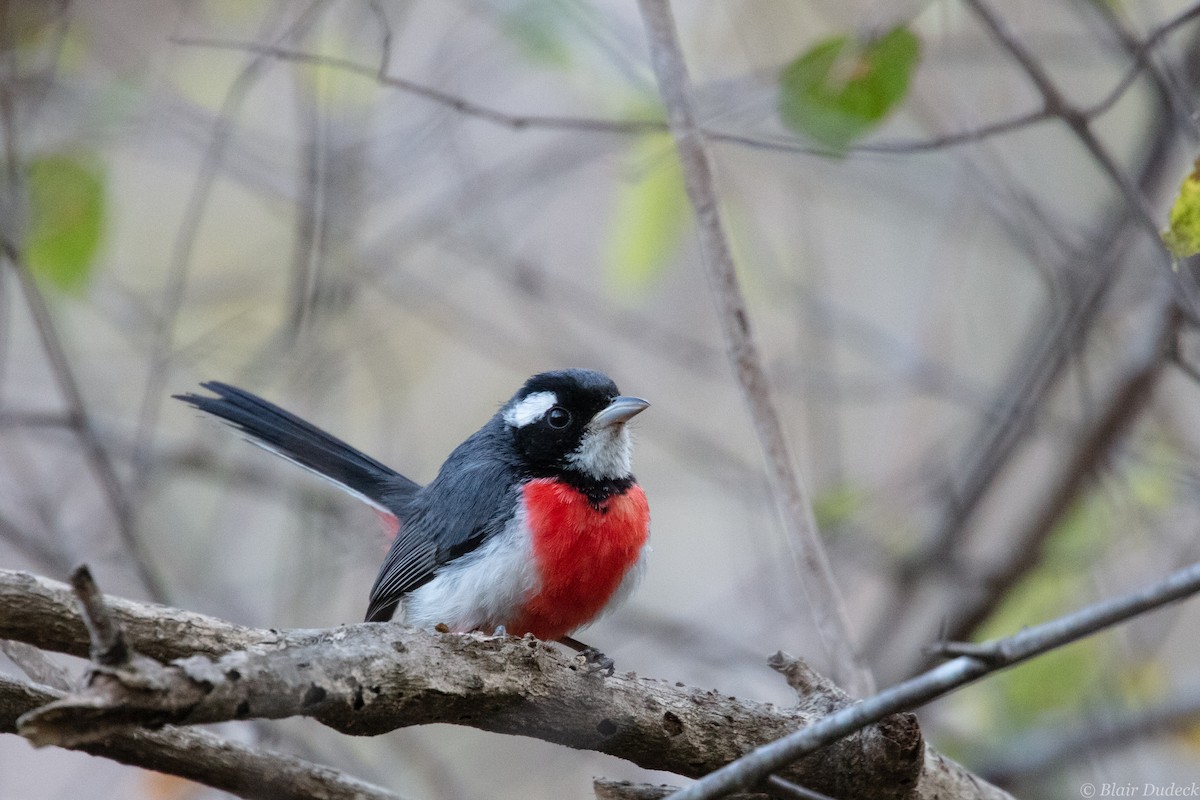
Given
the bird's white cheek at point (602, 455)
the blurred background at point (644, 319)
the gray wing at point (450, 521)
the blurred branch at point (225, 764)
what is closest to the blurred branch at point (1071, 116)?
the blurred background at point (644, 319)

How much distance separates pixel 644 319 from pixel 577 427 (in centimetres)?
275

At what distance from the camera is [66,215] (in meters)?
3.77

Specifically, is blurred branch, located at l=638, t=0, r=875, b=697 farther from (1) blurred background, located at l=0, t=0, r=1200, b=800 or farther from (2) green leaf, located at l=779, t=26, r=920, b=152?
(2) green leaf, located at l=779, t=26, r=920, b=152

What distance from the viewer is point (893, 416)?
22.6ft

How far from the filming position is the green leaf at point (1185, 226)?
235 cm

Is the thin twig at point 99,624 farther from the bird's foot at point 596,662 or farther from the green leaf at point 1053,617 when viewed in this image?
the green leaf at point 1053,617

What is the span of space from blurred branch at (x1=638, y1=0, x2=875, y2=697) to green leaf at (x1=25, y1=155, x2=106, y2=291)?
1940mm

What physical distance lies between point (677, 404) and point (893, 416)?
1598 millimetres

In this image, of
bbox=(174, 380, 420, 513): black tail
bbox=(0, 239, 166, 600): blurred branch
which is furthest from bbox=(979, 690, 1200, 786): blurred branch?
bbox=(0, 239, 166, 600): blurred branch

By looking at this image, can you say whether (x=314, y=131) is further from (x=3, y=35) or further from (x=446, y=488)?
(x=446, y=488)

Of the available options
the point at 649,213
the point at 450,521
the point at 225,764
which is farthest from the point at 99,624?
the point at 649,213

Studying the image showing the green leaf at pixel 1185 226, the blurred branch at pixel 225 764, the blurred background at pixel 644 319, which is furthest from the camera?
the blurred background at pixel 644 319

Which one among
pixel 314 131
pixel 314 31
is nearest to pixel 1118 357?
pixel 314 131

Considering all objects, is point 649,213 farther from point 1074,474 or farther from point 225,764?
point 225,764
